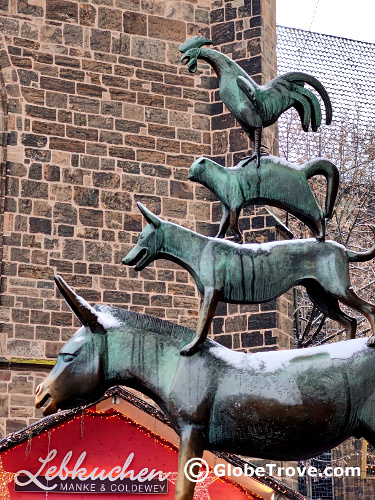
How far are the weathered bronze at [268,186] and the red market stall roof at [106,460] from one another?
564 cm

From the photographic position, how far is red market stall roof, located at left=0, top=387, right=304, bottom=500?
1042cm

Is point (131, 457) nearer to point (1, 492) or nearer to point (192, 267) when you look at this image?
point (1, 492)

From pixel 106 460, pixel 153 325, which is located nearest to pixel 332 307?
pixel 153 325

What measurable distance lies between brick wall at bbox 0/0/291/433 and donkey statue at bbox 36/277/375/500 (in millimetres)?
7777

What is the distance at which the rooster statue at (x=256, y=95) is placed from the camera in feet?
16.8

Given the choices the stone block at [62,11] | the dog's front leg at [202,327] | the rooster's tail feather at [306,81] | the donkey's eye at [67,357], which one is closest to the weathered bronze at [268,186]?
the rooster's tail feather at [306,81]

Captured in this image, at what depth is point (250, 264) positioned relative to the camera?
15.5 ft

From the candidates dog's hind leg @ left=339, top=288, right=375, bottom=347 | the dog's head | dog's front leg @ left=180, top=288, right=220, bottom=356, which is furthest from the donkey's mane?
dog's hind leg @ left=339, top=288, right=375, bottom=347

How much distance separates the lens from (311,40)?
26.4 meters

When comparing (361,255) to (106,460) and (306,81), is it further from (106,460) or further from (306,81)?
(106,460)

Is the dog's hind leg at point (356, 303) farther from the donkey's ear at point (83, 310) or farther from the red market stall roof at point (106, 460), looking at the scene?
the red market stall roof at point (106, 460)

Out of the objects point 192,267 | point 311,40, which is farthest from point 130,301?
point 311,40

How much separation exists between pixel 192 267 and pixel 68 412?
5898mm

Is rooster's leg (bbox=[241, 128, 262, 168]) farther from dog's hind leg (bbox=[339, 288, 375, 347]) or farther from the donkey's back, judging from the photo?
the donkey's back
